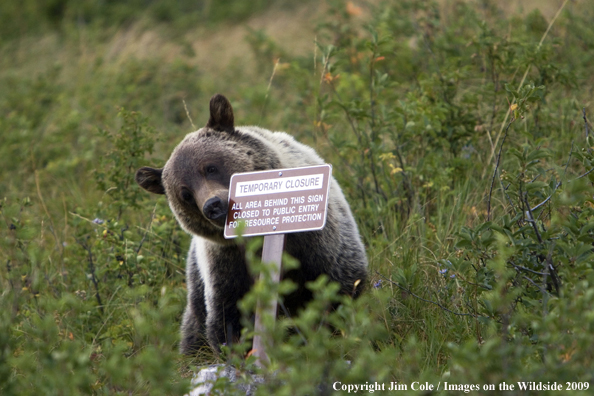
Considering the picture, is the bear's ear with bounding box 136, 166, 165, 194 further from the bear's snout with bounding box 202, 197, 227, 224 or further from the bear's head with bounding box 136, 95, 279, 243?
the bear's snout with bounding box 202, 197, 227, 224

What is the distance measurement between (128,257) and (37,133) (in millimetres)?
4657

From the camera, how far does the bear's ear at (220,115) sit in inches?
174

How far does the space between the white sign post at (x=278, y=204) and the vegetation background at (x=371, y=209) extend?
46 cm

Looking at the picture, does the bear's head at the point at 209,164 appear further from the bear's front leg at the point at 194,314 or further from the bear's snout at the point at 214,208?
the bear's front leg at the point at 194,314

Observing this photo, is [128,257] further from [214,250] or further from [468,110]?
[468,110]

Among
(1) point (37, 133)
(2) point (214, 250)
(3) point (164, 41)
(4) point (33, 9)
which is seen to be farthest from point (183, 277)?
(4) point (33, 9)

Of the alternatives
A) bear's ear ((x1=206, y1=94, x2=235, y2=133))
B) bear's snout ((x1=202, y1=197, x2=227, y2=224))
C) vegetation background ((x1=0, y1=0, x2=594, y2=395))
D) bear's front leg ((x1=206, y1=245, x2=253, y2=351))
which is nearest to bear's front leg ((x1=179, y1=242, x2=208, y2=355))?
vegetation background ((x1=0, y1=0, x2=594, y2=395))

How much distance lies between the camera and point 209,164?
13.9 feet

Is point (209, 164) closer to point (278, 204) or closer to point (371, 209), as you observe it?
point (278, 204)

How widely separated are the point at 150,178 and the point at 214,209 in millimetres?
1037

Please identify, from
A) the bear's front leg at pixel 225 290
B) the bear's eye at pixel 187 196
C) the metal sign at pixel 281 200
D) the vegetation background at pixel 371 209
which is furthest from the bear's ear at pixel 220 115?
the vegetation background at pixel 371 209

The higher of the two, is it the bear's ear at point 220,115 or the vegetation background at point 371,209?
the bear's ear at point 220,115

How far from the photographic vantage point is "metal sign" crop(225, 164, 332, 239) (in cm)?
334

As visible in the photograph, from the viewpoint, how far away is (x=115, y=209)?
18.5ft
